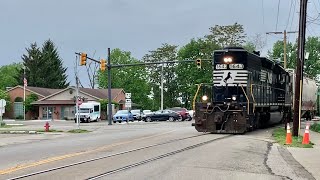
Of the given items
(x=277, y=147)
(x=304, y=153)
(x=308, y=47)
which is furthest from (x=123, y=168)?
(x=308, y=47)

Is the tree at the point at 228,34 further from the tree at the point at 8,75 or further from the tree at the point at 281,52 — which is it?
the tree at the point at 8,75

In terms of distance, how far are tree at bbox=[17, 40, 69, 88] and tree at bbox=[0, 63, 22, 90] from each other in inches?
399

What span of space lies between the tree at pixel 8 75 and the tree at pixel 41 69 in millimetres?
10126

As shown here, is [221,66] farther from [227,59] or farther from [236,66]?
[236,66]

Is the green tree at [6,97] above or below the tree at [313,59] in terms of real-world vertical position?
below

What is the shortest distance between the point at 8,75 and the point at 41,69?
2740cm

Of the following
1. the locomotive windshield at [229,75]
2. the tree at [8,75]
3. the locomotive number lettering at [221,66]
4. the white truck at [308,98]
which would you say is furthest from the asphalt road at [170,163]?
the tree at [8,75]

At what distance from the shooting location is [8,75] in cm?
13050

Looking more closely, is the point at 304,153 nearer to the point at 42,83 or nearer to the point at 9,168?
the point at 9,168

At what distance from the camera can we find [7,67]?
455 ft

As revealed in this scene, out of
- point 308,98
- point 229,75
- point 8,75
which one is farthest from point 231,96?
point 8,75

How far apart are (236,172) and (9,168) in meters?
6.04

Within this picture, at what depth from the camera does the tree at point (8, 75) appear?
123 metres

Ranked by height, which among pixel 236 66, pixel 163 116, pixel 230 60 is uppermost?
pixel 230 60
